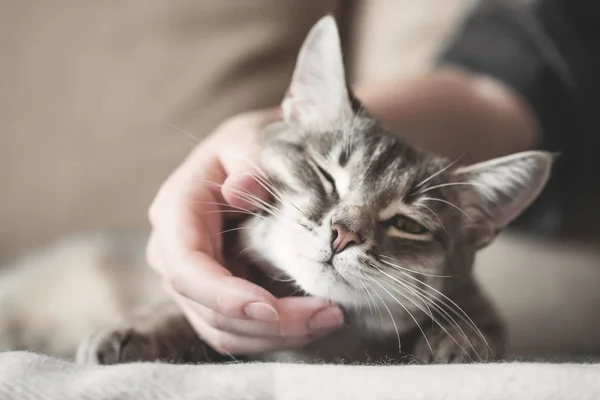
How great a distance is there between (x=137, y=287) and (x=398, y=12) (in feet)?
2.32

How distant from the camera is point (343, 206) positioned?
2.20ft

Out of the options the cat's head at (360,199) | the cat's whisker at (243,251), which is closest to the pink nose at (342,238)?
the cat's head at (360,199)

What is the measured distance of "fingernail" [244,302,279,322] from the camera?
59cm

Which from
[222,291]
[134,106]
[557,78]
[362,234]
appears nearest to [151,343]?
[222,291]

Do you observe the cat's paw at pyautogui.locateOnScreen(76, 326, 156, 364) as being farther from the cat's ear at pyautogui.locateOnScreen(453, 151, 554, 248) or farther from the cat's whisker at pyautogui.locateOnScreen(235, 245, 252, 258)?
the cat's ear at pyautogui.locateOnScreen(453, 151, 554, 248)

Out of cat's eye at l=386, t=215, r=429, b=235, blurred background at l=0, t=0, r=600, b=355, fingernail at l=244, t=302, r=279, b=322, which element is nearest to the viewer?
fingernail at l=244, t=302, r=279, b=322

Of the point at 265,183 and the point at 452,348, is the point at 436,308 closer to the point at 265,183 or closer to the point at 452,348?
the point at 452,348

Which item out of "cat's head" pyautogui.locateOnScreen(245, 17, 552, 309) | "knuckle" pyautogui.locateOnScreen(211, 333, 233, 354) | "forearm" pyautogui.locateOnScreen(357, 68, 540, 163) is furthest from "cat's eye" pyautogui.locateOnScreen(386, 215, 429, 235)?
"forearm" pyautogui.locateOnScreen(357, 68, 540, 163)

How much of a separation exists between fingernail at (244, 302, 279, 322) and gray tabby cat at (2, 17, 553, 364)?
0.06 meters

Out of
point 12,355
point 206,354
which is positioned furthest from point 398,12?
point 12,355

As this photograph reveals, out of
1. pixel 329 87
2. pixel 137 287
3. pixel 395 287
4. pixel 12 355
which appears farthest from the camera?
pixel 137 287

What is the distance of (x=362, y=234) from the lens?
0.64m

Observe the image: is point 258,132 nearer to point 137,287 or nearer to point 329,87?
point 329,87

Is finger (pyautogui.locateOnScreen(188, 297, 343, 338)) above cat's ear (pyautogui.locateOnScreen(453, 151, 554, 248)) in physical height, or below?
below
